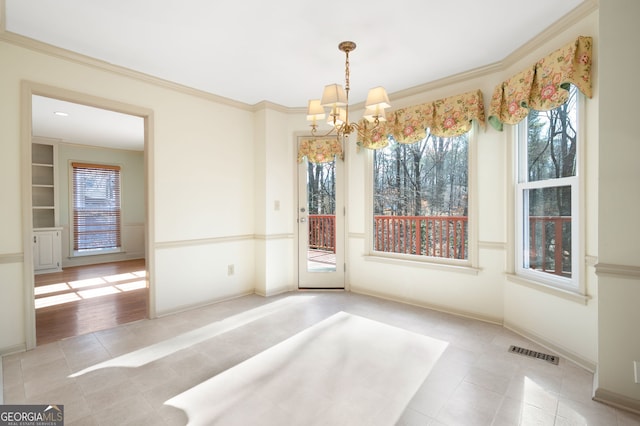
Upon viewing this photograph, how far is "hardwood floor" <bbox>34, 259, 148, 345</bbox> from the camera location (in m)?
3.15

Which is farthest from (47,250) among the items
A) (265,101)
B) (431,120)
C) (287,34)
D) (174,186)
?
(431,120)

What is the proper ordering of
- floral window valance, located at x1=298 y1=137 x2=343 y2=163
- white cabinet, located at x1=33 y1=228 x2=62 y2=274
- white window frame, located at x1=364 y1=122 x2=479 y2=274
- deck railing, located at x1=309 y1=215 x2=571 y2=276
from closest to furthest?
deck railing, located at x1=309 y1=215 x2=571 y2=276, white window frame, located at x1=364 y1=122 x2=479 y2=274, floral window valance, located at x1=298 y1=137 x2=343 y2=163, white cabinet, located at x1=33 y1=228 x2=62 y2=274

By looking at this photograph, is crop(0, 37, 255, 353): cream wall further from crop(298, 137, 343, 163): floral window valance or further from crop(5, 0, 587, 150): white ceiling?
crop(298, 137, 343, 163): floral window valance

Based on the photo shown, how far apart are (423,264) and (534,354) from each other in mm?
1392

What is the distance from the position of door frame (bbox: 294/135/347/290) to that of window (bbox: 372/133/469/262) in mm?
454

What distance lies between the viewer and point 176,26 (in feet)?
7.93

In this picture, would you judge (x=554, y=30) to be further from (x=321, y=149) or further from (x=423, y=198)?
(x=321, y=149)

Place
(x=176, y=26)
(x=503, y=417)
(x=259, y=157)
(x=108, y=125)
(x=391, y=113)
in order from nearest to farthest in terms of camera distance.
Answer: (x=503, y=417), (x=176, y=26), (x=391, y=113), (x=259, y=157), (x=108, y=125)

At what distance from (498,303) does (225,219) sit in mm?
3290

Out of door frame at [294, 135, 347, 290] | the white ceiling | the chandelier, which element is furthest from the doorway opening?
the chandelier

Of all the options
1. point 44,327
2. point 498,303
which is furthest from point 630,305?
point 44,327

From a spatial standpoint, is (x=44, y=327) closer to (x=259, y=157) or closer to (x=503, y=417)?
(x=259, y=157)

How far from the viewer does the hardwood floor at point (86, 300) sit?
315 centimetres

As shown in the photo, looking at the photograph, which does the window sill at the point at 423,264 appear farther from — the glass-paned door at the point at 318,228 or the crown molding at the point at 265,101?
the crown molding at the point at 265,101
